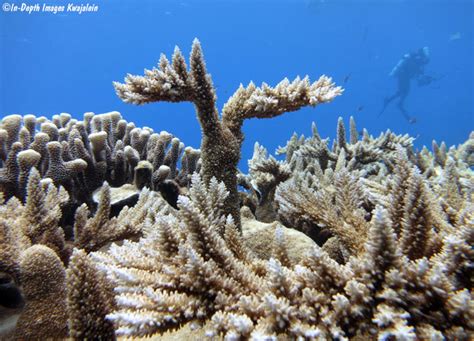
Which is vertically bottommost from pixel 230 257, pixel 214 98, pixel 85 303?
pixel 85 303

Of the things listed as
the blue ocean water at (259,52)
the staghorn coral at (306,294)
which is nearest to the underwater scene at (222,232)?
the staghorn coral at (306,294)

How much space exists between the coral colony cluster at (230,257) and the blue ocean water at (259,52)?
201ft

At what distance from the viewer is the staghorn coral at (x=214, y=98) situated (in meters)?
2.22

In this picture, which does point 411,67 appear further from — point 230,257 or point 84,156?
point 230,257

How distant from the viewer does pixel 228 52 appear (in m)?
94.3

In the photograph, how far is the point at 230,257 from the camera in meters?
1.51

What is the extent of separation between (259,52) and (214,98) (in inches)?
3916

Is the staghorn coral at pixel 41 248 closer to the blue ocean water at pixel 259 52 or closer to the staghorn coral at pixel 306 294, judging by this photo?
the staghorn coral at pixel 306 294

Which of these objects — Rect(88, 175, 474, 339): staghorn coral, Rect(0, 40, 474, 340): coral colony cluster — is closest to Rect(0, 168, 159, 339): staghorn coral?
Rect(0, 40, 474, 340): coral colony cluster

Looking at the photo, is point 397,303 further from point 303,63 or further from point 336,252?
point 303,63

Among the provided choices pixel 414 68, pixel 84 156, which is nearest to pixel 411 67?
pixel 414 68

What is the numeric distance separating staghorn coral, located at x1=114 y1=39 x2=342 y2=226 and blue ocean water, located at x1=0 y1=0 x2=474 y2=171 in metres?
61.4

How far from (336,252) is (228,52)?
98998mm

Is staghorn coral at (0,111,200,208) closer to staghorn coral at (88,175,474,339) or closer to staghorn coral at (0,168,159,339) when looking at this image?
staghorn coral at (0,168,159,339)
